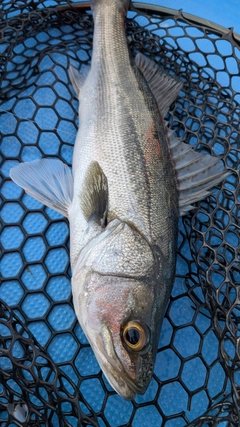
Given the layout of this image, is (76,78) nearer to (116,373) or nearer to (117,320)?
(117,320)

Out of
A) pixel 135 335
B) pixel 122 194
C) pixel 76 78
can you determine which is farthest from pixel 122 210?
pixel 76 78

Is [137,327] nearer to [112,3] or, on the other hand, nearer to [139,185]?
[139,185]

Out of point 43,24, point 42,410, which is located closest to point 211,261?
point 42,410

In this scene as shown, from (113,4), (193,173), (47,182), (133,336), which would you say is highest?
(113,4)

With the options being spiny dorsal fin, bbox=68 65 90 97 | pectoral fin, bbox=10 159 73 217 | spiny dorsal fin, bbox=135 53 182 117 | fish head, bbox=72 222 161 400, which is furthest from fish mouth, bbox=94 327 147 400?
spiny dorsal fin, bbox=68 65 90 97

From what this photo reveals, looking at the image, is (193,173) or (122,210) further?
(193,173)

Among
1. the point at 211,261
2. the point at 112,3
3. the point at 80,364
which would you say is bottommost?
the point at 80,364

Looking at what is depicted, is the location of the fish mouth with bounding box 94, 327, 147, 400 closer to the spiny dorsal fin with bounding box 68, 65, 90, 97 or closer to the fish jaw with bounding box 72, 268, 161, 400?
the fish jaw with bounding box 72, 268, 161, 400
